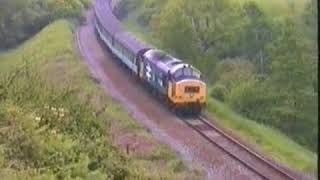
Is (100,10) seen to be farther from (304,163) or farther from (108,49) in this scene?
(304,163)

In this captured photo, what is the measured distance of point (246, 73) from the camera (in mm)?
47062

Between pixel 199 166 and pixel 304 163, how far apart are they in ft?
15.5

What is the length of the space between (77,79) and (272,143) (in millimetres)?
16005

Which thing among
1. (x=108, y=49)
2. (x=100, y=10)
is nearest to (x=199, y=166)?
(x=108, y=49)

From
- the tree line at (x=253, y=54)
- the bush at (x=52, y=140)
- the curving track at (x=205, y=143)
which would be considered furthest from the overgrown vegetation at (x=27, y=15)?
the bush at (x=52, y=140)

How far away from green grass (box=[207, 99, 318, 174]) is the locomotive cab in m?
1.27

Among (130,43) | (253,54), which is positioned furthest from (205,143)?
(253,54)

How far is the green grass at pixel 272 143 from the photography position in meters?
25.9

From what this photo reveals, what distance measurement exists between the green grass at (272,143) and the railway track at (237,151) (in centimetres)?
100

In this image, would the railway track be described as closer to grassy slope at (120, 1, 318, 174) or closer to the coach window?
grassy slope at (120, 1, 318, 174)

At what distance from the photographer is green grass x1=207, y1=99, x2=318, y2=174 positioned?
25.9 m

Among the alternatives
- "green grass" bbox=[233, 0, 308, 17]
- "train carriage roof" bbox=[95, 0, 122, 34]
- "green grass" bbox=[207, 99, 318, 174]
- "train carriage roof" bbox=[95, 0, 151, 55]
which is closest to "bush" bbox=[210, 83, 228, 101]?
"train carriage roof" bbox=[95, 0, 151, 55]

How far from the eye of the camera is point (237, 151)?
25.8 meters

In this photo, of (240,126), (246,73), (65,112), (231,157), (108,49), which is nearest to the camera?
(65,112)
